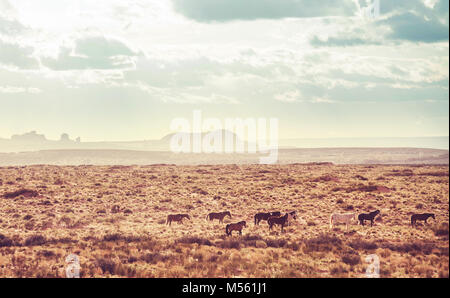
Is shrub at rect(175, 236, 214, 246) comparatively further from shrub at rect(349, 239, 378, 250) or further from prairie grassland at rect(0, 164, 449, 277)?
shrub at rect(349, 239, 378, 250)

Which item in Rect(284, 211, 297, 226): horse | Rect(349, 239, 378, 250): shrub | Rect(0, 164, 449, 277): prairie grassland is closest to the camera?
Rect(0, 164, 449, 277): prairie grassland

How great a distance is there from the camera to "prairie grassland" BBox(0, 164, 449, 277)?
563 inches

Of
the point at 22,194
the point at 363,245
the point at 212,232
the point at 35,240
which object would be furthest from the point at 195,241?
the point at 22,194

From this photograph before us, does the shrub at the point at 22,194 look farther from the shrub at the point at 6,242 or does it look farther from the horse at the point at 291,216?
the horse at the point at 291,216

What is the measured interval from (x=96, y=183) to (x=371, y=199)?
100ft

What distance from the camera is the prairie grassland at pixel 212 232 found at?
14.3 m

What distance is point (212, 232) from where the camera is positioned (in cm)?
2162

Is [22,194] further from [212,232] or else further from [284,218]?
[284,218]

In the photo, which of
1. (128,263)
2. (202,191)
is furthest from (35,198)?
(128,263)

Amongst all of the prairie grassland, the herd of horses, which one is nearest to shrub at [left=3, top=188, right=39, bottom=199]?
the prairie grassland

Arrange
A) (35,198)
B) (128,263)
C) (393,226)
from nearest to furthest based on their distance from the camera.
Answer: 1. (128,263)
2. (393,226)
3. (35,198)

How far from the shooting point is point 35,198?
3244 centimetres

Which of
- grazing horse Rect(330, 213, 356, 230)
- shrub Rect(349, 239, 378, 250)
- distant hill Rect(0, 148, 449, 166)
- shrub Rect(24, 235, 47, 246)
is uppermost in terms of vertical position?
grazing horse Rect(330, 213, 356, 230)
